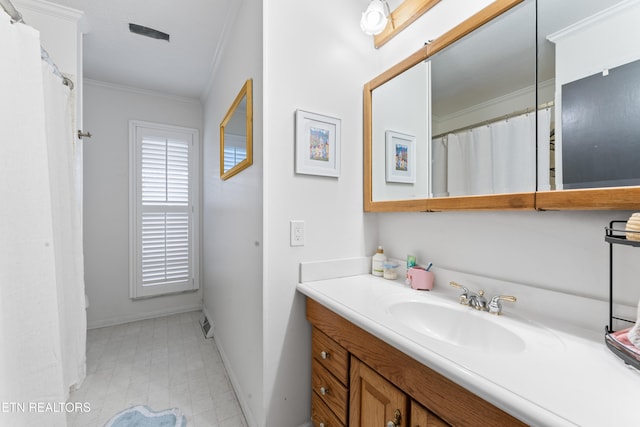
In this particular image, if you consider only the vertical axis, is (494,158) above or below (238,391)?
above

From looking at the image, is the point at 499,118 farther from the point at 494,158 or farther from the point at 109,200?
the point at 109,200

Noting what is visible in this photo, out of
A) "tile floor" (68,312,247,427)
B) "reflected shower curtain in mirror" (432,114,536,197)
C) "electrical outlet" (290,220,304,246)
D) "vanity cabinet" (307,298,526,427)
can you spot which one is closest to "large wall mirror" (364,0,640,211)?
"reflected shower curtain in mirror" (432,114,536,197)

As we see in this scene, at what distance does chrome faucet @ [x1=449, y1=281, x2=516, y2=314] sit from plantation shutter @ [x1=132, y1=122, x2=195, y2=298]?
2.97m

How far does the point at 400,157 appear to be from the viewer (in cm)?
138

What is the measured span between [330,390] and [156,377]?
1.47 metres

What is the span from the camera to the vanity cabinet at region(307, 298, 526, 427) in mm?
618

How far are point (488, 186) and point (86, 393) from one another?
2564mm

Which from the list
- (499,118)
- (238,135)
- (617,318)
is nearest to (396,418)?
(617,318)

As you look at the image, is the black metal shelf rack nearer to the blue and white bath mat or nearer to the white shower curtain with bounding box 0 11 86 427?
the white shower curtain with bounding box 0 11 86 427

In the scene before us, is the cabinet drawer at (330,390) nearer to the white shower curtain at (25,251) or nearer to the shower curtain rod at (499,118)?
the white shower curtain at (25,251)

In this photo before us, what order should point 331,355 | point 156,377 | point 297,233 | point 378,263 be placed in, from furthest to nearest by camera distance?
point 156,377
point 378,263
point 297,233
point 331,355

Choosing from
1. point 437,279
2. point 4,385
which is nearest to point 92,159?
point 4,385

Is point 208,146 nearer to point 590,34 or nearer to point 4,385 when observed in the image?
point 4,385

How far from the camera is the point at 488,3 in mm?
1065
